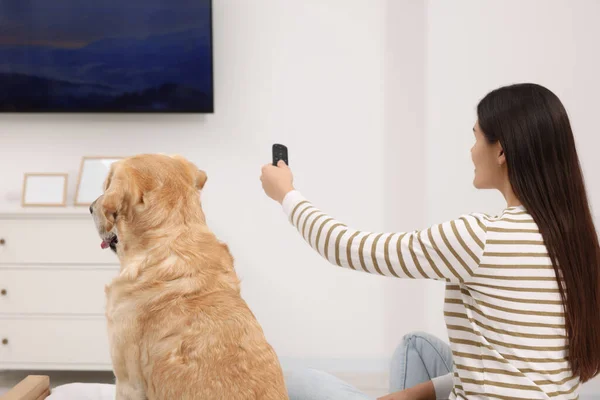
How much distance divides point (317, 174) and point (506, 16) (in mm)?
1321

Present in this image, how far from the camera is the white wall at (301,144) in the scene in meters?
3.18

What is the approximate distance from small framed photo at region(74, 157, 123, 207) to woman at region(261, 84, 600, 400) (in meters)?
Answer: 2.10

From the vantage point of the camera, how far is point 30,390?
1529mm

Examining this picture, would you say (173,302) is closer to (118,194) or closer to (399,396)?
(118,194)

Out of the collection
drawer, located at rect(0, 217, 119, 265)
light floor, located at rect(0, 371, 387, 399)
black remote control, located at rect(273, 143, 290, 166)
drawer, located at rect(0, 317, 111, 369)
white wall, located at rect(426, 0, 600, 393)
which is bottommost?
light floor, located at rect(0, 371, 387, 399)

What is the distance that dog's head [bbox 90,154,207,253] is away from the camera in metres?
1.32

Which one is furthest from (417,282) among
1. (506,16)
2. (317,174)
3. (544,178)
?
(544,178)

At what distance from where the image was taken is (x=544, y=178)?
1.23m

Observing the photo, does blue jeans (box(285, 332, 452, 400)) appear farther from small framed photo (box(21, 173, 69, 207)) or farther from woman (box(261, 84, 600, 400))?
small framed photo (box(21, 173, 69, 207))

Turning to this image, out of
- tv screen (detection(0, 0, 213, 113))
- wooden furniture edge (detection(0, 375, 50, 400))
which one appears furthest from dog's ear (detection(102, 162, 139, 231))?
tv screen (detection(0, 0, 213, 113))

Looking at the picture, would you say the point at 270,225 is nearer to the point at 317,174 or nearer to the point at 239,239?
the point at 239,239

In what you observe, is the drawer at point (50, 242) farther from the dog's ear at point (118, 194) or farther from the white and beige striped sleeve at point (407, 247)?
the white and beige striped sleeve at point (407, 247)

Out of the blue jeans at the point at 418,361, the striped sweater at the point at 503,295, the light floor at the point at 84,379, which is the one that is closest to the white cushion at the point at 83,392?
the blue jeans at the point at 418,361

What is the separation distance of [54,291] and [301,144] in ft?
4.96
